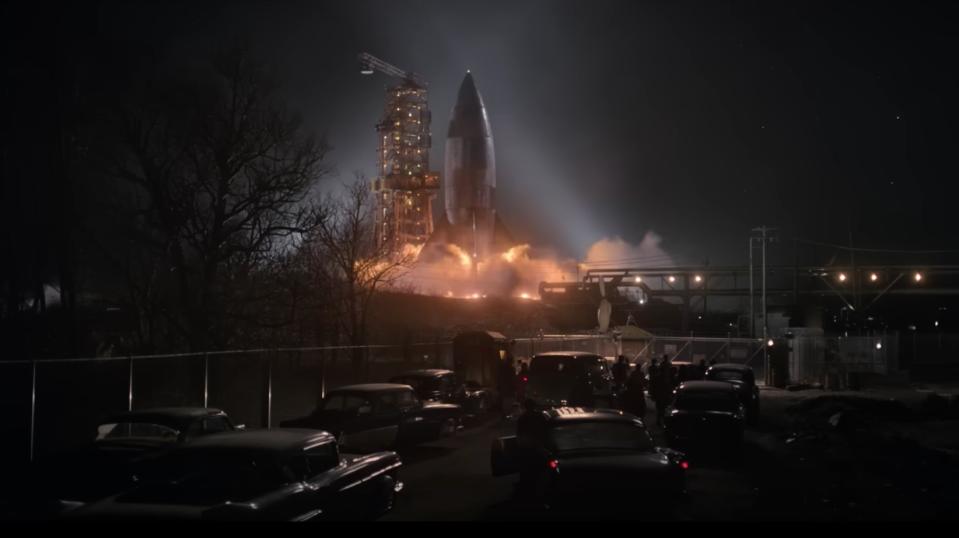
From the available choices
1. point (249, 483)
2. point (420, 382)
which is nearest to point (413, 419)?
point (420, 382)

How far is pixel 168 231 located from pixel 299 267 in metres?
7.02

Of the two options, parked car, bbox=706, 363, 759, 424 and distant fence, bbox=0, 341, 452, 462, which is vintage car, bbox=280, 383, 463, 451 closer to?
distant fence, bbox=0, 341, 452, 462

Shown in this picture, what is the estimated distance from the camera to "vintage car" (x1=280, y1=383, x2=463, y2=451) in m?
15.8

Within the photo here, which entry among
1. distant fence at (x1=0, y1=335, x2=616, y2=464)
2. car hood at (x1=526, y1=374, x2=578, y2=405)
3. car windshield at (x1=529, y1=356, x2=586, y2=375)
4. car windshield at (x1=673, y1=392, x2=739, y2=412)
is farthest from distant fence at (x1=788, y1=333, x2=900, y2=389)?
distant fence at (x1=0, y1=335, x2=616, y2=464)

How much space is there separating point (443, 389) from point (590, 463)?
1301 cm

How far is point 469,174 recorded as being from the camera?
270ft

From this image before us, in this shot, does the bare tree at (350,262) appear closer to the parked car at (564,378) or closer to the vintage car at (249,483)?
the parked car at (564,378)

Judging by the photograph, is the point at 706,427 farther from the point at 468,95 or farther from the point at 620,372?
the point at 468,95

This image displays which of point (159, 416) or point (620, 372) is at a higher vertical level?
point (159, 416)

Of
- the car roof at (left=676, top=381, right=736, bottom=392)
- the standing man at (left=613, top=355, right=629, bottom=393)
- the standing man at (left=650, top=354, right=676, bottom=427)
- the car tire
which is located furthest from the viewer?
the standing man at (left=613, top=355, right=629, bottom=393)

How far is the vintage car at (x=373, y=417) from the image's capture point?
15.8 meters

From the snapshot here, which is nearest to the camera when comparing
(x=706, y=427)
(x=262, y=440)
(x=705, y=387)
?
(x=262, y=440)

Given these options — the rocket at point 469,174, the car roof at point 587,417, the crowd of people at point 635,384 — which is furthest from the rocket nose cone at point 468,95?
the car roof at point 587,417

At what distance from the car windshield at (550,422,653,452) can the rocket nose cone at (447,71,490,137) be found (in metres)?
73.1
